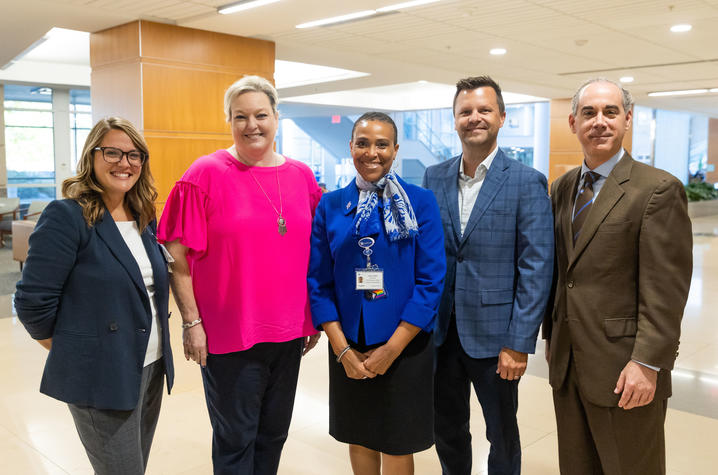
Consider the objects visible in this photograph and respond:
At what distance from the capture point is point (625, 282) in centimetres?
209

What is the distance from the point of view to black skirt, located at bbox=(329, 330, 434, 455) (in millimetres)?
2344

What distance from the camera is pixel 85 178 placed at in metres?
2.09

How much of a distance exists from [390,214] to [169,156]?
6.27 metres

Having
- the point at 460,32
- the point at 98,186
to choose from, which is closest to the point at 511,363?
the point at 98,186

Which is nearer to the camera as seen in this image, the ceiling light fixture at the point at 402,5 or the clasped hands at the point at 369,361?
the clasped hands at the point at 369,361

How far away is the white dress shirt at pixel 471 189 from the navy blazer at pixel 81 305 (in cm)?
129

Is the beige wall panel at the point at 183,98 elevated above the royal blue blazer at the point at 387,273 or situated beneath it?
elevated above

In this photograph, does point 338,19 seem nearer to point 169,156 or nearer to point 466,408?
point 169,156

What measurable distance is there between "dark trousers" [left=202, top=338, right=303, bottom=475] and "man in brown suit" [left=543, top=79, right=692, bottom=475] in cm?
108

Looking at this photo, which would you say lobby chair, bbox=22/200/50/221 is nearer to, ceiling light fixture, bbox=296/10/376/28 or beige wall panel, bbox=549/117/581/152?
ceiling light fixture, bbox=296/10/376/28

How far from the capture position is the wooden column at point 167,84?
7668 millimetres

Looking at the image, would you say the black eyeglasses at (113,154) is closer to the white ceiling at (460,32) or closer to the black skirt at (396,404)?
the black skirt at (396,404)

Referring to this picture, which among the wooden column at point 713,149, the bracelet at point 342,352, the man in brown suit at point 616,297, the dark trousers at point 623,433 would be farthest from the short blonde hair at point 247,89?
the wooden column at point 713,149

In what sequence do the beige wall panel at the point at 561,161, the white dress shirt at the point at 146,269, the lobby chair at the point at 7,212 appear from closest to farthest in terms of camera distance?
the white dress shirt at the point at 146,269 → the lobby chair at the point at 7,212 → the beige wall panel at the point at 561,161
